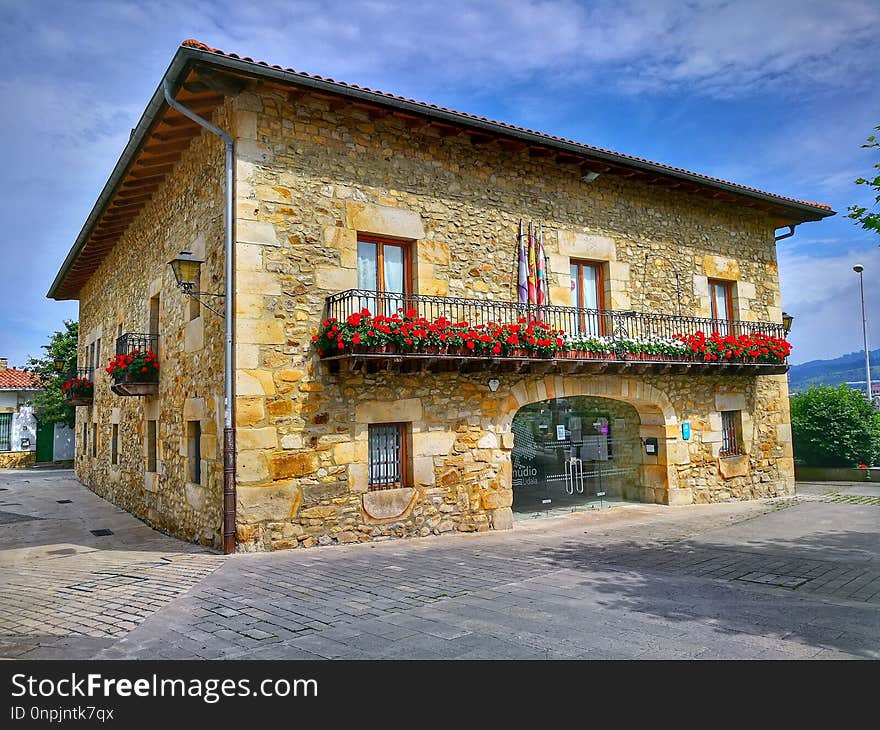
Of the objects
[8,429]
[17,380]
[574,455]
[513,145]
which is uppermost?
[513,145]

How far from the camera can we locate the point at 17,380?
25.6 metres

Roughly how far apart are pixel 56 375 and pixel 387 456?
21.7 m

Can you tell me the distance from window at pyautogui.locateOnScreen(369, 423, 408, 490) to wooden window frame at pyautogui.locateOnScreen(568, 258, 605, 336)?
3.90 metres

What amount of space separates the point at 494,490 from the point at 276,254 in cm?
465

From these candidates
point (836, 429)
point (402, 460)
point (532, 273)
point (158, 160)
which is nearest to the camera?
point (402, 460)

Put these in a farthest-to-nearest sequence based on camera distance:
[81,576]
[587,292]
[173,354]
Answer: [587,292]
[173,354]
[81,576]

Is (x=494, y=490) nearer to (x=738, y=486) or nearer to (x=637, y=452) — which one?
(x=637, y=452)

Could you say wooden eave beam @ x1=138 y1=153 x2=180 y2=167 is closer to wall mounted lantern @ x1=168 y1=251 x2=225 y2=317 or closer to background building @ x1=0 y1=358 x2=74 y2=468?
wall mounted lantern @ x1=168 y1=251 x2=225 y2=317

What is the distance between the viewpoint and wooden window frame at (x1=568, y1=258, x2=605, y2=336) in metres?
11.0

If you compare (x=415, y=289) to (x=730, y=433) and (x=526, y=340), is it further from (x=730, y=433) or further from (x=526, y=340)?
(x=730, y=433)

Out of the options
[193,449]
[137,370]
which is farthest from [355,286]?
[137,370]

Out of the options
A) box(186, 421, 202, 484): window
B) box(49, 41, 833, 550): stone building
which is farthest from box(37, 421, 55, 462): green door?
box(186, 421, 202, 484): window

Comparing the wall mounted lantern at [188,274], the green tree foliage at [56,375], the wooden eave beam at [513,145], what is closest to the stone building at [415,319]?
the wooden eave beam at [513,145]

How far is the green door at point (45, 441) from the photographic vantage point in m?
25.6
